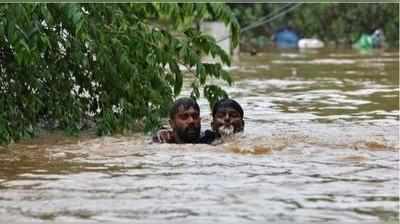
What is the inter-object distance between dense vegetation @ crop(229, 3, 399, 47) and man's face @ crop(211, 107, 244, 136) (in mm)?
30841

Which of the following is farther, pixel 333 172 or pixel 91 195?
pixel 333 172

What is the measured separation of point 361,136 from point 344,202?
3.69 meters

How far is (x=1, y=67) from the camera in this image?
898 centimetres

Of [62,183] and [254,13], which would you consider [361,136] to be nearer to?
[62,183]

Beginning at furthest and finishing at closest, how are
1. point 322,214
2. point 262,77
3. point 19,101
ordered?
point 262,77 → point 19,101 → point 322,214

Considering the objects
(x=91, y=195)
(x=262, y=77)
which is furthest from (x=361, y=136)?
(x=262, y=77)

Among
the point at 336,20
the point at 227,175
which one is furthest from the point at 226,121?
the point at 336,20

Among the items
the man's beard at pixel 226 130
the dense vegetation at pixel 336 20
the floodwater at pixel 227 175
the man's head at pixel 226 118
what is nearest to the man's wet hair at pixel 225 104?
the man's head at pixel 226 118

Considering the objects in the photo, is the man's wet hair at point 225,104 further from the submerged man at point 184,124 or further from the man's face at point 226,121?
the submerged man at point 184,124

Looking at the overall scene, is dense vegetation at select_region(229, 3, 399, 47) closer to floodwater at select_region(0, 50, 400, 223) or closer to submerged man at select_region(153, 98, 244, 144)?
floodwater at select_region(0, 50, 400, 223)

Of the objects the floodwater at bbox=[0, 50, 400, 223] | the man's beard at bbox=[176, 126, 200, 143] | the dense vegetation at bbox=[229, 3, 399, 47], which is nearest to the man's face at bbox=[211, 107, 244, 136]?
the floodwater at bbox=[0, 50, 400, 223]

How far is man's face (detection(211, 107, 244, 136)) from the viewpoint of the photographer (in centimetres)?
873

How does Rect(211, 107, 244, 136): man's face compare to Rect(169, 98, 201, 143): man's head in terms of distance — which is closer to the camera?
Rect(169, 98, 201, 143): man's head

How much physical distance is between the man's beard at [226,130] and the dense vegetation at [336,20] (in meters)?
30.9
